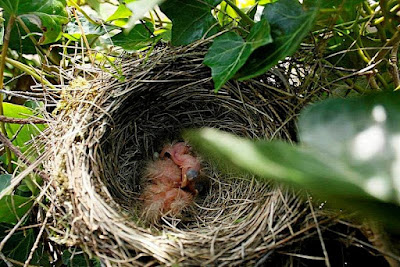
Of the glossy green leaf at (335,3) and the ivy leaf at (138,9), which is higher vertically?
the glossy green leaf at (335,3)

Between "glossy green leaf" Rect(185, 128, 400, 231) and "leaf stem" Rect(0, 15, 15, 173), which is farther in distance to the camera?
"leaf stem" Rect(0, 15, 15, 173)

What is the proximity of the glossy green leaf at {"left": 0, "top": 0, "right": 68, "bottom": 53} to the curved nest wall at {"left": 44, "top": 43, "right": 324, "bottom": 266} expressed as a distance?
0.14 meters

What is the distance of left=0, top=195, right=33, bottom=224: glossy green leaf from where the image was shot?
1083 mm

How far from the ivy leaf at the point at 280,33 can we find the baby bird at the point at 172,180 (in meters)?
0.51

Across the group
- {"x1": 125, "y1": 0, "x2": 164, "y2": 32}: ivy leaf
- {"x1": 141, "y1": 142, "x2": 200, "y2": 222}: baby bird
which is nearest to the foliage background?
{"x1": 125, "y1": 0, "x2": 164, "y2": 32}: ivy leaf

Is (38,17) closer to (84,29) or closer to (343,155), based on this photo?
(84,29)

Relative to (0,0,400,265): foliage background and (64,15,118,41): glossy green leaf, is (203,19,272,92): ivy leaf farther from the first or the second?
(64,15,118,41): glossy green leaf

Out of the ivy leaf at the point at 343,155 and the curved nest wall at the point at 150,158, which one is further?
the curved nest wall at the point at 150,158

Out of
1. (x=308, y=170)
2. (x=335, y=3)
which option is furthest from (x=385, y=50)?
(x=308, y=170)

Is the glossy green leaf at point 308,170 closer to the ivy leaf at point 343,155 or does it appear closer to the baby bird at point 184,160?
the ivy leaf at point 343,155

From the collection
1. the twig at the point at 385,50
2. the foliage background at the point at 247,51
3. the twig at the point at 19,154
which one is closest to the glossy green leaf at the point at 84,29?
Result: the foliage background at the point at 247,51

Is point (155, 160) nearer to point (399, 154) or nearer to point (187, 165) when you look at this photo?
point (187, 165)

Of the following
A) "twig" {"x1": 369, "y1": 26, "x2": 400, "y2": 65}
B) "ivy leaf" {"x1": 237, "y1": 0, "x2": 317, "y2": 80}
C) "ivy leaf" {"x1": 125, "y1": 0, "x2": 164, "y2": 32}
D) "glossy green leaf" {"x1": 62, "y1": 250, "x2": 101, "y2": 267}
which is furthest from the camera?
"glossy green leaf" {"x1": 62, "y1": 250, "x2": 101, "y2": 267}

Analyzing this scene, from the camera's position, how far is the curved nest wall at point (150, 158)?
0.95 meters
